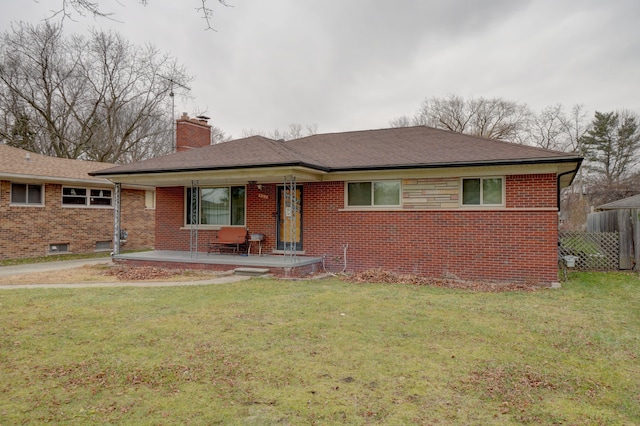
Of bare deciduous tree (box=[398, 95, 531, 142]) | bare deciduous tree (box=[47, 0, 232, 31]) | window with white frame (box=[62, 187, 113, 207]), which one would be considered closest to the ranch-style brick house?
window with white frame (box=[62, 187, 113, 207])

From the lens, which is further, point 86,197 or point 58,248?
point 86,197

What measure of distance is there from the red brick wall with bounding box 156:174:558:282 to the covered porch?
0.73 m

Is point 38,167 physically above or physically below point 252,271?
above

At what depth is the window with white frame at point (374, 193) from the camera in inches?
450

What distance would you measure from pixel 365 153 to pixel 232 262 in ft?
16.1

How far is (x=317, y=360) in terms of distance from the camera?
4.69m

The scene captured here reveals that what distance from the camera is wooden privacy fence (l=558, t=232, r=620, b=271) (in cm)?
1236

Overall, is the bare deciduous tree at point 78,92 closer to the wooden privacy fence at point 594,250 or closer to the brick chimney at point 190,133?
the brick chimney at point 190,133

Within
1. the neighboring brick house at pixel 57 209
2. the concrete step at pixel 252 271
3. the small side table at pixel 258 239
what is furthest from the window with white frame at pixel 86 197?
the concrete step at pixel 252 271

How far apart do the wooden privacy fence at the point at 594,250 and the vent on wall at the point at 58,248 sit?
1801 cm

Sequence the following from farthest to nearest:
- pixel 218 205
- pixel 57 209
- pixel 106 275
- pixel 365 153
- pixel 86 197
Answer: pixel 86 197 → pixel 57 209 → pixel 218 205 → pixel 365 153 → pixel 106 275

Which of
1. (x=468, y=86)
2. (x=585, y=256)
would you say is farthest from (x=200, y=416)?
(x=468, y=86)

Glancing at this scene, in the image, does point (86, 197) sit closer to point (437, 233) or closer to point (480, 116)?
point (437, 233)

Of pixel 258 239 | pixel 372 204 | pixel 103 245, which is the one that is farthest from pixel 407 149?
pixel 103 245
